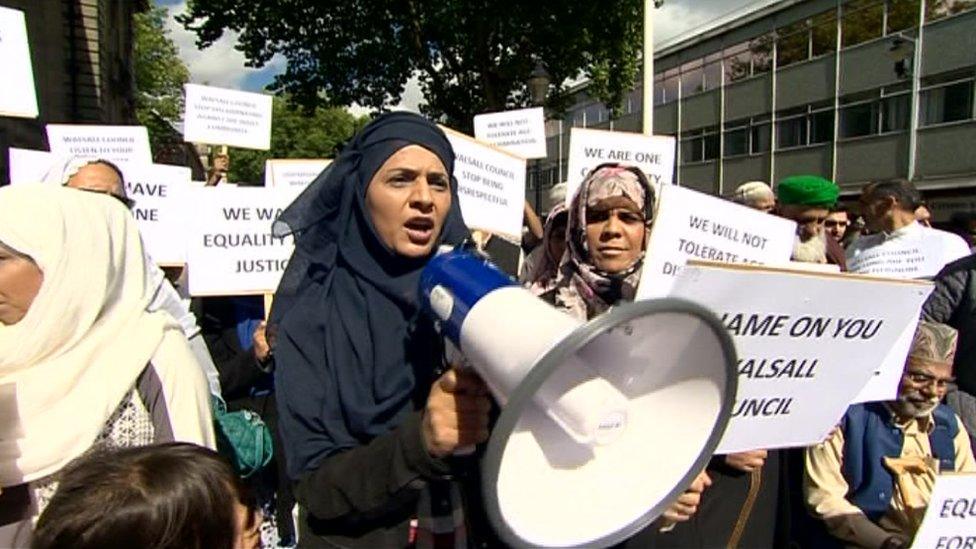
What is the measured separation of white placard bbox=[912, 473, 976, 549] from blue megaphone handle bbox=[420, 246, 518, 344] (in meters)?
1.54

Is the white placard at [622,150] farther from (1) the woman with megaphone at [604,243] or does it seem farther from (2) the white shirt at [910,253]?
(1) the woman with megaphone at [604,243]

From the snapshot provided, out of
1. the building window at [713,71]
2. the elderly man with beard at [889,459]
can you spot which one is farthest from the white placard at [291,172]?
the building window at [713,71]

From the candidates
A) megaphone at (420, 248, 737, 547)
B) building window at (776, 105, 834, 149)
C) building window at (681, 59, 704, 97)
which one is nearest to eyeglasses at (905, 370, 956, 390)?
megaphone at (420, 248, 737, 547)

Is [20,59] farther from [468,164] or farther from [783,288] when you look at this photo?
[783,288]

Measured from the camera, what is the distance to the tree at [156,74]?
40.5m

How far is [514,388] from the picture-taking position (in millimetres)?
999

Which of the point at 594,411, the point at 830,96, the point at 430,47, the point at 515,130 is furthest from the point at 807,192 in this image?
the point at 830,96

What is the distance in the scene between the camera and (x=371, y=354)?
152 centimetres

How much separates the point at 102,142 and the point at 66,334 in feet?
10.6

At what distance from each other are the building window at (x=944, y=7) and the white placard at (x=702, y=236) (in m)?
23.5

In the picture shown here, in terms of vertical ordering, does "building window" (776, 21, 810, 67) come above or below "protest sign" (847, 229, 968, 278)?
above

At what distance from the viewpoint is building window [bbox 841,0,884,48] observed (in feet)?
80.5

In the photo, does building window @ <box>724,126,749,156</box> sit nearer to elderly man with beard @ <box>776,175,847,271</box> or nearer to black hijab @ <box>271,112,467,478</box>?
elderly man with beard @ <box>776,175,847,271</box>

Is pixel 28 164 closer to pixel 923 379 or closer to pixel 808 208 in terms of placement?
pixel 808 208
